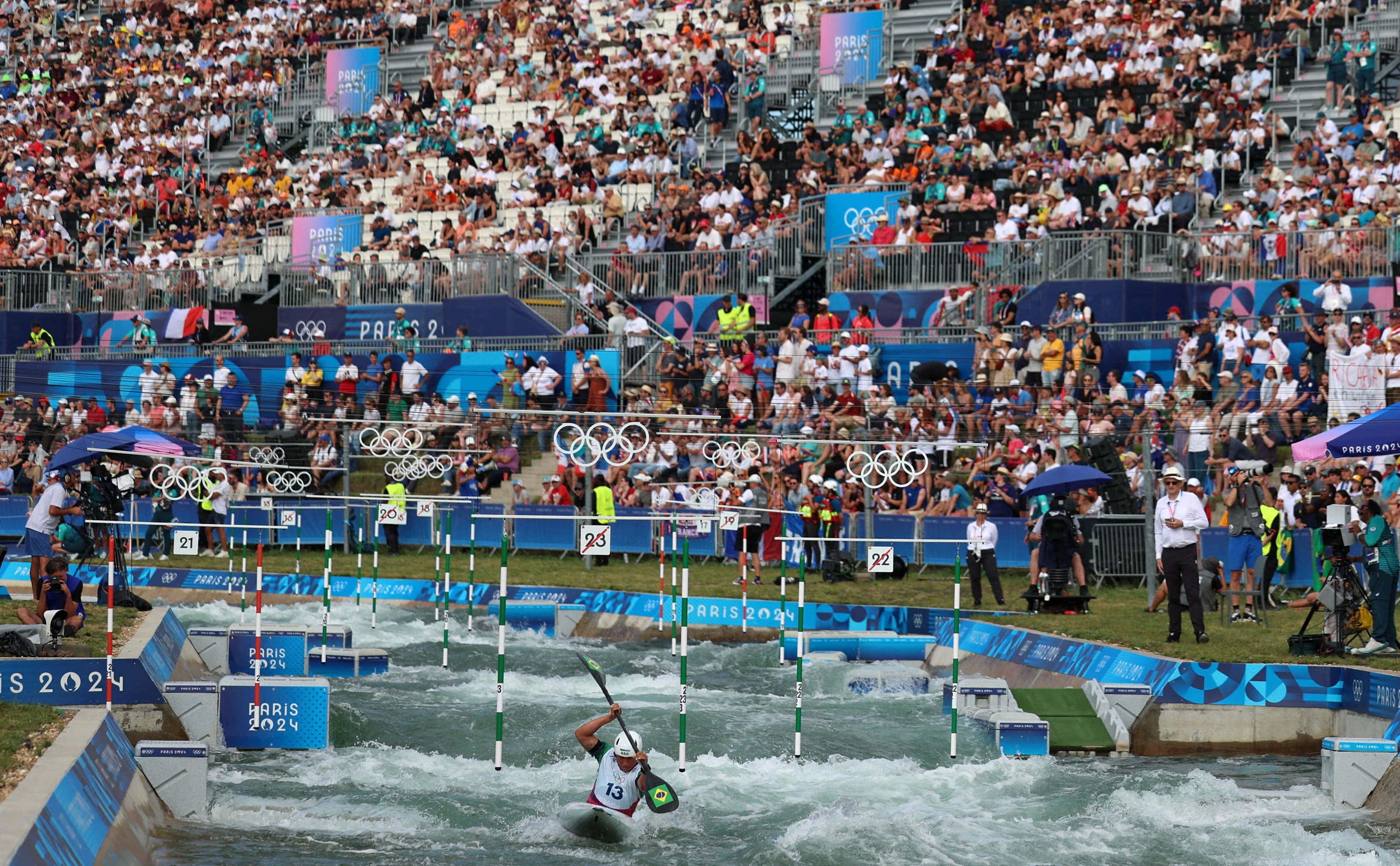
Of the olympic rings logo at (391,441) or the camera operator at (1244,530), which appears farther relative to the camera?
the olympic rings logo at (391,441)

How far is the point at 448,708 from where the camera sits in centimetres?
2098

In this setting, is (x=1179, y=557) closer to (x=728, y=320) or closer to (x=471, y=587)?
(x=471, y=587)

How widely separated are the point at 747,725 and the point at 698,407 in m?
14.1

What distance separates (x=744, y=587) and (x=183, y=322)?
76.8 ft

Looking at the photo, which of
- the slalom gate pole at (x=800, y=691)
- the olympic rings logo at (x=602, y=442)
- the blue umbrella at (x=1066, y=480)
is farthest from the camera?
the olympic rings logo at (x=602, y=442)

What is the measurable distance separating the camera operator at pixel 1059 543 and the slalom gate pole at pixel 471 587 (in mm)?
7806

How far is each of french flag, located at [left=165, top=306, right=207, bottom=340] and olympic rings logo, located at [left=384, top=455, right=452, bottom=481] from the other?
9.75 m

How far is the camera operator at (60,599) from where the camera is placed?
2012 cm

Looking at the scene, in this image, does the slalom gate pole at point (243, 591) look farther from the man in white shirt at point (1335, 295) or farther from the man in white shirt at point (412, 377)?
the man in white shirt at point (1335, 295)

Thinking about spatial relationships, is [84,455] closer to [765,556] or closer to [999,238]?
[765,556]

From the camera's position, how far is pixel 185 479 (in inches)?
1457

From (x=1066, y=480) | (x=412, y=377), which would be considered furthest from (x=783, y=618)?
(x=412, y=377)

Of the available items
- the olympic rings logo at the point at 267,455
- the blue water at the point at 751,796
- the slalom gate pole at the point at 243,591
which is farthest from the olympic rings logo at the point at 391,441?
the blue water at the point at 751,796

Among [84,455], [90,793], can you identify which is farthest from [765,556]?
[90,793]
